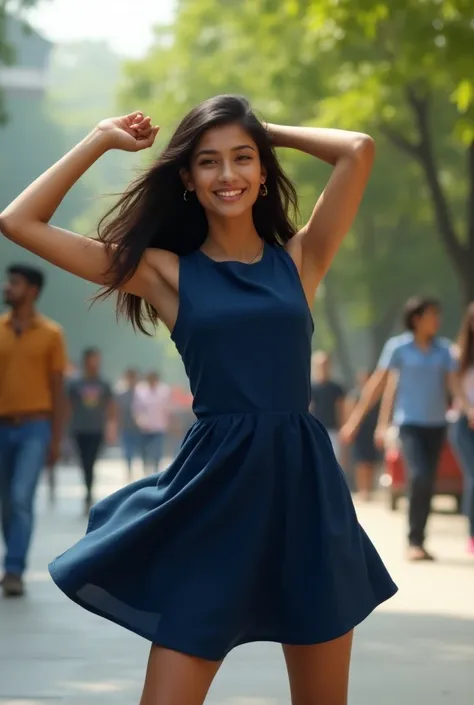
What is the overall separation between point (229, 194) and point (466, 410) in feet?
29.0

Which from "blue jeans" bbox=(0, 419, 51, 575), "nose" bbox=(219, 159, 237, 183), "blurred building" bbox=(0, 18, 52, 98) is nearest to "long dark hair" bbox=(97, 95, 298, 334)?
"nose" bbox=(219, 159, 237, 183)

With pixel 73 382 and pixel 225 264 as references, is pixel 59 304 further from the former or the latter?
pixel 225 264

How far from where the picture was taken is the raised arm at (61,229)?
4.93 m

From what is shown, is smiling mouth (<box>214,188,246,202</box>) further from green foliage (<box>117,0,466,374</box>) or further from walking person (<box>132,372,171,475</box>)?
walking person (<box>132,372,171,475</box>)

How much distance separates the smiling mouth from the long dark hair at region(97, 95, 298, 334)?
5.5 inches

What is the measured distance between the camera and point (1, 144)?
3189 inches

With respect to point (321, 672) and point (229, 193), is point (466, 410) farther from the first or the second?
point (321, 672)

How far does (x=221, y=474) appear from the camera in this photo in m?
4.81

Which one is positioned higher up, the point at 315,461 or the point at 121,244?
the point at 121,244

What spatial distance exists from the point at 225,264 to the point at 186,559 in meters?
0.79

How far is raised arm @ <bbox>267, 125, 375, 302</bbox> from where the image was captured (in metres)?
5.18

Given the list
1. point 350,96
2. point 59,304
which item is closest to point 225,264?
point 350,96

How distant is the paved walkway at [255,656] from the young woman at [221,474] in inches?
97.8

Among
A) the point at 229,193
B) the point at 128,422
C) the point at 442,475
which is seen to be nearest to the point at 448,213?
the point at 442,475
